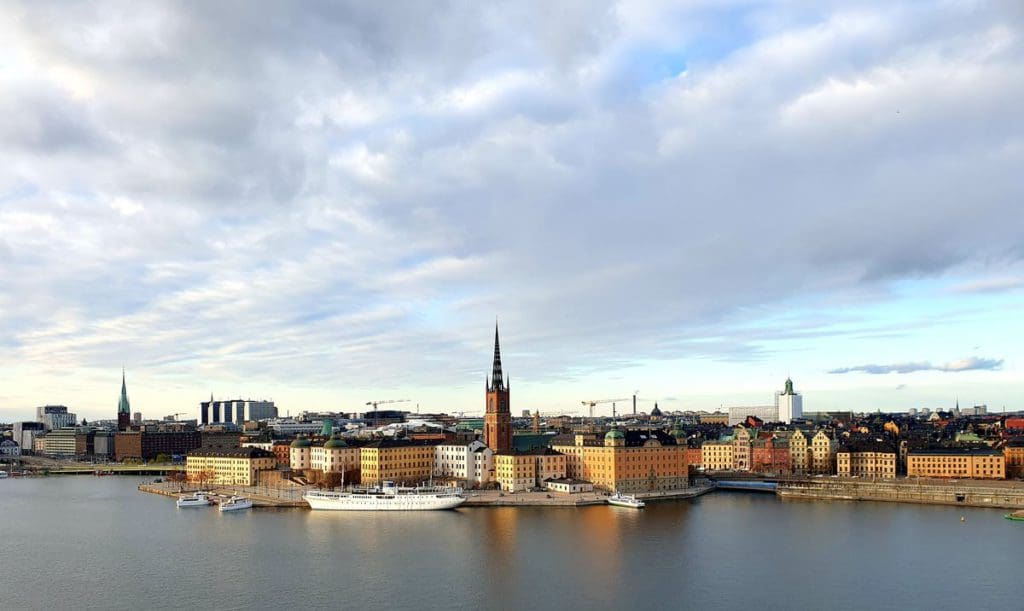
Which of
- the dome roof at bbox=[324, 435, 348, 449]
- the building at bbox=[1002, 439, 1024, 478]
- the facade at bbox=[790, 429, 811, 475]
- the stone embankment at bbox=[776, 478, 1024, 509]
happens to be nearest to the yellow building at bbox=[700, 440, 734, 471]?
the facade at bbox=[790, 429, 811, 475]

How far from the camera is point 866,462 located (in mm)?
84812

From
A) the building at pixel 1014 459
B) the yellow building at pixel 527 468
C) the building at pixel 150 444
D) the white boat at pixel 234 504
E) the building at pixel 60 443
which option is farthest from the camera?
the building at pixel 60 443

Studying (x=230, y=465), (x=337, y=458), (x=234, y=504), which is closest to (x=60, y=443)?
(x=230, y=465)

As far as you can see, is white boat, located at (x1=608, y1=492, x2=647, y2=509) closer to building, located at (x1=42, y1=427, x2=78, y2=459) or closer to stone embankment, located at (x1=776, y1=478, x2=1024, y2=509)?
stone embankment, located at (x1=776, y1=478, x2=1024, y2=509)

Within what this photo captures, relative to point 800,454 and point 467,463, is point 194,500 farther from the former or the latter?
point 800,454

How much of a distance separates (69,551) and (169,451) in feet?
310

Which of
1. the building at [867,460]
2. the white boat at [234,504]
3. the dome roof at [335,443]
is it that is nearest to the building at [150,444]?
the dome roof at [335,443]

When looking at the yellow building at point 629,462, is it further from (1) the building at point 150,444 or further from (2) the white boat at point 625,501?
(1) the building at point 150,444

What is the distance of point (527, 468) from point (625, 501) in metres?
11.6

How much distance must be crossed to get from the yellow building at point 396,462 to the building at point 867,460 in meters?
Answer: 35.6

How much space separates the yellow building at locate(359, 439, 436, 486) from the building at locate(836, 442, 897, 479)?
117ft

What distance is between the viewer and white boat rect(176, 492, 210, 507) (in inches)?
2704

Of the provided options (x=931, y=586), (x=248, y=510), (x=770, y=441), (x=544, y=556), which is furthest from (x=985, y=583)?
(x=770, y=441)

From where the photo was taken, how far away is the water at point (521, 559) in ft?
121
